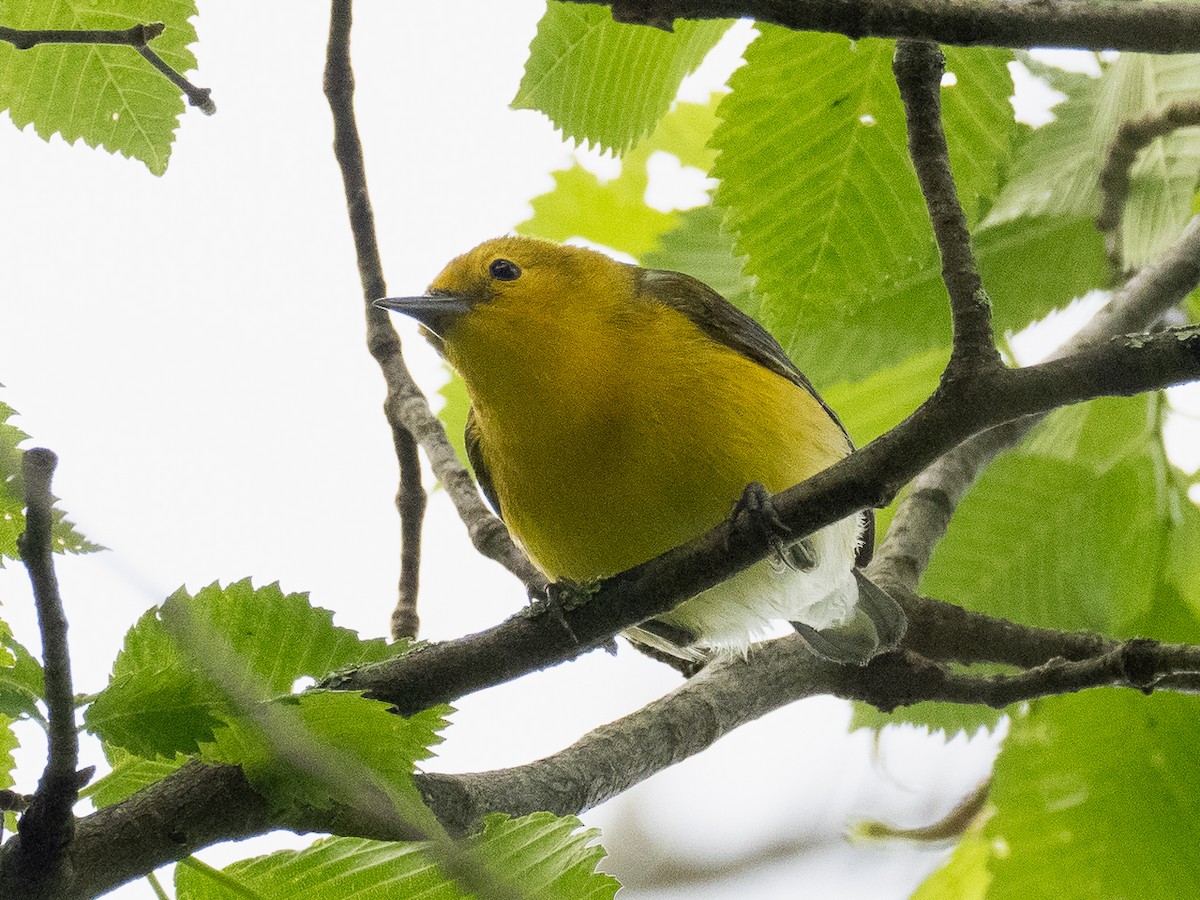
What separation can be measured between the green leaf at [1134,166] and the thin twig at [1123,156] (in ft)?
0.09

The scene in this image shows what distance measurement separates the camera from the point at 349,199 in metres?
3.25

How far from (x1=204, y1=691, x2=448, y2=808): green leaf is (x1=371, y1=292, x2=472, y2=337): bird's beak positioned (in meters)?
2.26

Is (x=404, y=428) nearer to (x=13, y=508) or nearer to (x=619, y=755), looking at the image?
(x=619, y=755)

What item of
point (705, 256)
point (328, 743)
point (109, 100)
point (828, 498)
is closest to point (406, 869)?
point (328, 743)

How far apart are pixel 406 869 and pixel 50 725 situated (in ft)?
1.55

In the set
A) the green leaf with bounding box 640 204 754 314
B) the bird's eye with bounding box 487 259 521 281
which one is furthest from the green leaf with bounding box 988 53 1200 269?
the bird's eye with bounding box 487 259 521 281

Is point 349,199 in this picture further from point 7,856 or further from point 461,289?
point 7,856

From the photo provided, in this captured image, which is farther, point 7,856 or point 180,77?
point 180,77

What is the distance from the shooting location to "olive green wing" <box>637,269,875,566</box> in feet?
12.6

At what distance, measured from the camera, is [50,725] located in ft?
4.34

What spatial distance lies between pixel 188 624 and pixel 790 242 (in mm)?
2246

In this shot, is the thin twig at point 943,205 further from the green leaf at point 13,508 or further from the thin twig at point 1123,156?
the thin twig at point 1123,156

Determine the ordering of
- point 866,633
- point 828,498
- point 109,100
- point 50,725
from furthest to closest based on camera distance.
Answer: point 866,633, point 109,100, point 828,498, point 50,725

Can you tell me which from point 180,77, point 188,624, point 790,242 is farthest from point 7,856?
point 790,242
